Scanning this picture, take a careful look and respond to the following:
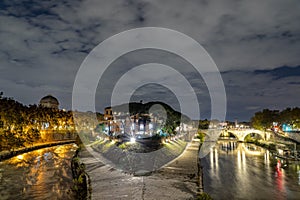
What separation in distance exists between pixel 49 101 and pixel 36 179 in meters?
80.1

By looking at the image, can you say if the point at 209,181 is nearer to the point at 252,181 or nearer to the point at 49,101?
the point at 252,181

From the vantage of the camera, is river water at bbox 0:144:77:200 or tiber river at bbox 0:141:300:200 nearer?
river water at bbox 0:144:77:200

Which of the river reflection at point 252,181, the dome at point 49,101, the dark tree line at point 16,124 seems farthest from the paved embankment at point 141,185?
the dome at point 49,101

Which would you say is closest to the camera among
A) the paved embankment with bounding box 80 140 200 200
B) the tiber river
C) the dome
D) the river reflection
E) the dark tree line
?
the paved embankment with bounding box 80 140 200 200

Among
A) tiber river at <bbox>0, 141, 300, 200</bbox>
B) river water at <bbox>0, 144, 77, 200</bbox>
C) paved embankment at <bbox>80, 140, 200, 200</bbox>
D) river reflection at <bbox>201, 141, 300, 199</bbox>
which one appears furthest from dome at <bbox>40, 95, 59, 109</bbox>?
paved embankment at <bbox>80, 140, 200, 200</bbox>

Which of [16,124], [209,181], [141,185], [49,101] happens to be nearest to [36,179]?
[141,185]

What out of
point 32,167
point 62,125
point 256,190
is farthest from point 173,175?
point 62,125

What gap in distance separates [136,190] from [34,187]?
10378mm

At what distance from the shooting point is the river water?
2019 centimetres

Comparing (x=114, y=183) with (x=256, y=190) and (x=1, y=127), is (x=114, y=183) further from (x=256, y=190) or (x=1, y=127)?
(x=1, y=127)

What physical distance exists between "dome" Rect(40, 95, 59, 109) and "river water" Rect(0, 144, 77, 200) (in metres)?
66.0

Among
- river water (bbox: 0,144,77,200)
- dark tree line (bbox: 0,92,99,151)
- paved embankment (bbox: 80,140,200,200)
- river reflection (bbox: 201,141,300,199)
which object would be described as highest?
dark tree line (bbox: 0,92,99,151)

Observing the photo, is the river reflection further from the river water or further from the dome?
the dome

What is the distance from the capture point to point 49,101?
329ft
